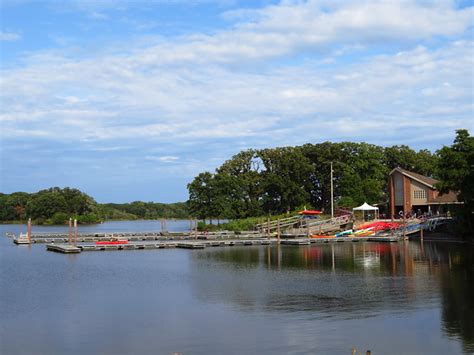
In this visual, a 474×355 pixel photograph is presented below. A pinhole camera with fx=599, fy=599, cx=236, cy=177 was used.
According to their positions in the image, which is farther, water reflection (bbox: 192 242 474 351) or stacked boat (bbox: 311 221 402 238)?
stacked boat (bbox: 311 221 402 238)

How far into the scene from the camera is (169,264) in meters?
46.9

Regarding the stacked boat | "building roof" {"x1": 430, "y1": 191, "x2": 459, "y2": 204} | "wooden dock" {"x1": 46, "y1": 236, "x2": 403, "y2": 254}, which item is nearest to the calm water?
"wooden dock" {"x1": 46, "y1": 236, "x2": 403, "y2": 254}

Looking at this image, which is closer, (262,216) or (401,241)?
(401,241)

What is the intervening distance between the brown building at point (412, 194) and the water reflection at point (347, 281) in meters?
15.0

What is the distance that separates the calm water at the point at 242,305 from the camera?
2083cm

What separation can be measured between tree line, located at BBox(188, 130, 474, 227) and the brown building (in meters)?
7.32

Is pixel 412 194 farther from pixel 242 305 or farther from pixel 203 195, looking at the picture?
pixel 242 305

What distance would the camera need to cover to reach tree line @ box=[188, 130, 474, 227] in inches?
3272

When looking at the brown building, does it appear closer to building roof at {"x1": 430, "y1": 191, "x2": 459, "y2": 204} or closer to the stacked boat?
building roof at {"x1": 430, "y1": 191, "x2": 459, "y2": 204}

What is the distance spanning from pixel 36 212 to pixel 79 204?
982cm

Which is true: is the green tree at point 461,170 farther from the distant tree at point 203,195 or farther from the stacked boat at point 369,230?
the distant tree at point 203,195

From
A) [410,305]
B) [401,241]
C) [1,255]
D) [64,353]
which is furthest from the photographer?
[401,241]

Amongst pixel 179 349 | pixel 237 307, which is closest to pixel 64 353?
pixel 179 349

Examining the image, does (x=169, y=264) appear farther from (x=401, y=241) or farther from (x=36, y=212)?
(x=36, y=212)
